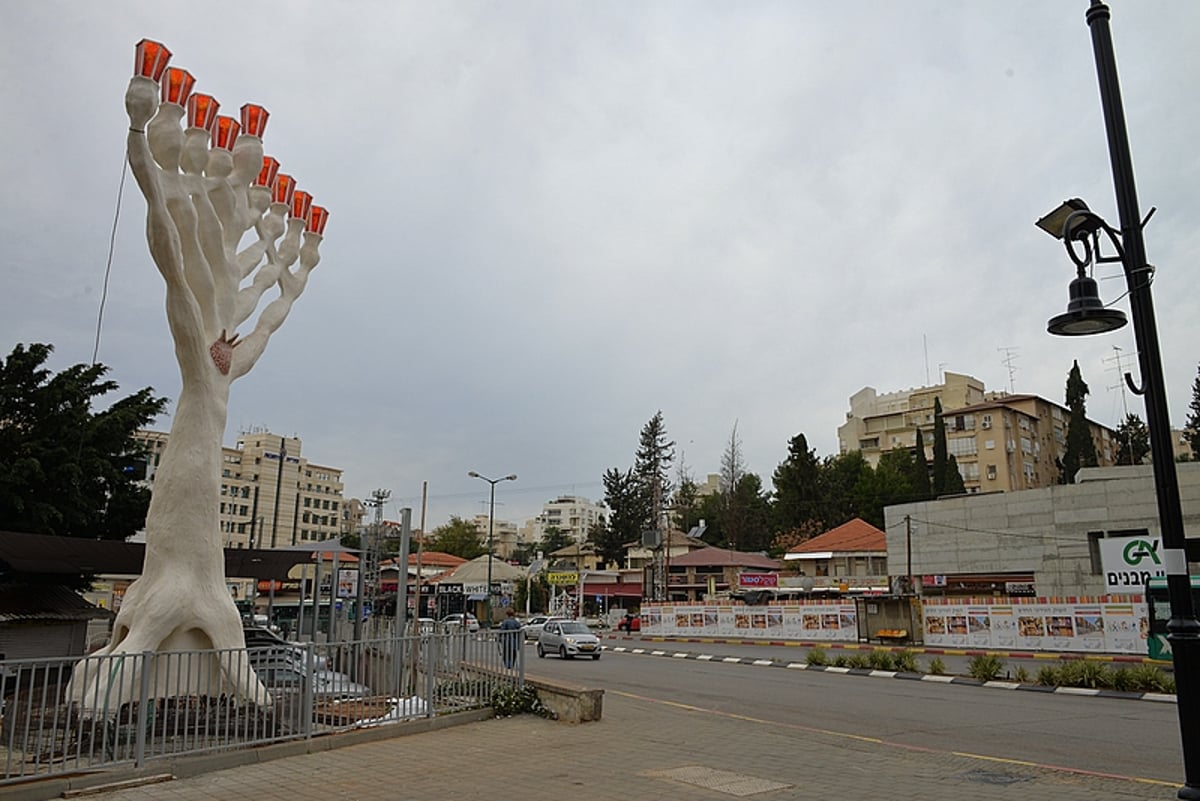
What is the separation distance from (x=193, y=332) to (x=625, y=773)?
8751 mm

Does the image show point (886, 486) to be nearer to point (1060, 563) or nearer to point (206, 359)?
point (1060, 563)

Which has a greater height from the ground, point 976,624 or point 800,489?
point 800,489

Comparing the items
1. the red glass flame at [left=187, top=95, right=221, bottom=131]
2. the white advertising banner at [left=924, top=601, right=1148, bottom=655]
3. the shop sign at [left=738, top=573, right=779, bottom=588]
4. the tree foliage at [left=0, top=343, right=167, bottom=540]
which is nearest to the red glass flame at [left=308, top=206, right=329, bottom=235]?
the red glass flame at [left=187, top=95, right=221, bottom=131]

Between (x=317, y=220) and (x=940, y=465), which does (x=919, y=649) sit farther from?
(x=940, y=465)

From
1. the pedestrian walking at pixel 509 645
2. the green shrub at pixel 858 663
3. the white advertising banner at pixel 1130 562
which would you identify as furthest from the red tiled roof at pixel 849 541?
the pedestrian walking at pixel 509 645

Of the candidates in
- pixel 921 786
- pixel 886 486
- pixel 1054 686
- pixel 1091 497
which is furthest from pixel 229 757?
pixel 886 486

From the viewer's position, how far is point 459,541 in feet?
365

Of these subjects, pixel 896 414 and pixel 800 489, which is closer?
pixel 800 489

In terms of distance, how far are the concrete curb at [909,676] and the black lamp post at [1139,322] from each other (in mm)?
12672

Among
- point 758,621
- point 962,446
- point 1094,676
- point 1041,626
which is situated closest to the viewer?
point 1094,676

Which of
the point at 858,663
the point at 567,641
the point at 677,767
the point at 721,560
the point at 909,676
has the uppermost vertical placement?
the point at 721,560

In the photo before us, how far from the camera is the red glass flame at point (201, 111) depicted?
13.7m

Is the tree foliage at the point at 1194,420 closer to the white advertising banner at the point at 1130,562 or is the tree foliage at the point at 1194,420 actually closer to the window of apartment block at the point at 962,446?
the window of apartment block at the point at 962,446

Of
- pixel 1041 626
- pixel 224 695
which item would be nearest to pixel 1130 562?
pixel 1041 626
